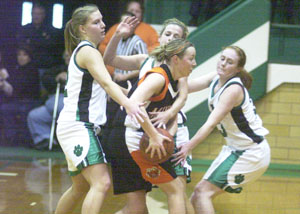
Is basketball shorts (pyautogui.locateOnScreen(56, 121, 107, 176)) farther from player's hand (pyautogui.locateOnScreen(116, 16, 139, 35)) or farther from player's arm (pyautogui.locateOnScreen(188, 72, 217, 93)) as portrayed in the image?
player's arm (pyautogui.locateOnScreen(188, 72, 217, 93))

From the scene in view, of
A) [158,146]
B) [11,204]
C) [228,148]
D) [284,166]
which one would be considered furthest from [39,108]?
[158,146]

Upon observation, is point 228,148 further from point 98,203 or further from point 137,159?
point 98,203

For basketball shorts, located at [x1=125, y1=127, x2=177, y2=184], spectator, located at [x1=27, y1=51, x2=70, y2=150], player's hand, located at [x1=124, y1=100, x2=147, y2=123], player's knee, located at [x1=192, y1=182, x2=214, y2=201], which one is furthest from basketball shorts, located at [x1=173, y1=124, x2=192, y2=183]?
spectator, located at [x1=27, y1=51, x2=70, y2=150]

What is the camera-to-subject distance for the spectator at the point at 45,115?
23.4 feet

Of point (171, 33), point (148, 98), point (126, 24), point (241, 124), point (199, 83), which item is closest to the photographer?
point (148, 98)

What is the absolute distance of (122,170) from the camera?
11.8ft

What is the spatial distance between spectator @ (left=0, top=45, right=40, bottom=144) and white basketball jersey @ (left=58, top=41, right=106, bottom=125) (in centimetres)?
387

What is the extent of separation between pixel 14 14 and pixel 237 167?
517 centimetres

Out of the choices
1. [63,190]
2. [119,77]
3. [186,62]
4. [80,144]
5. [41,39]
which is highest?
[186,62]

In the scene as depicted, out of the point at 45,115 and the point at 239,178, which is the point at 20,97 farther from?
the point at 239,178

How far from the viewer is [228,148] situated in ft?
13.4

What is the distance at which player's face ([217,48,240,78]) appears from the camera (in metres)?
4.02

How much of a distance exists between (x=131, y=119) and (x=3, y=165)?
3.45 metres

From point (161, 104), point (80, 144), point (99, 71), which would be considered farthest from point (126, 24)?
point (80, 144)
